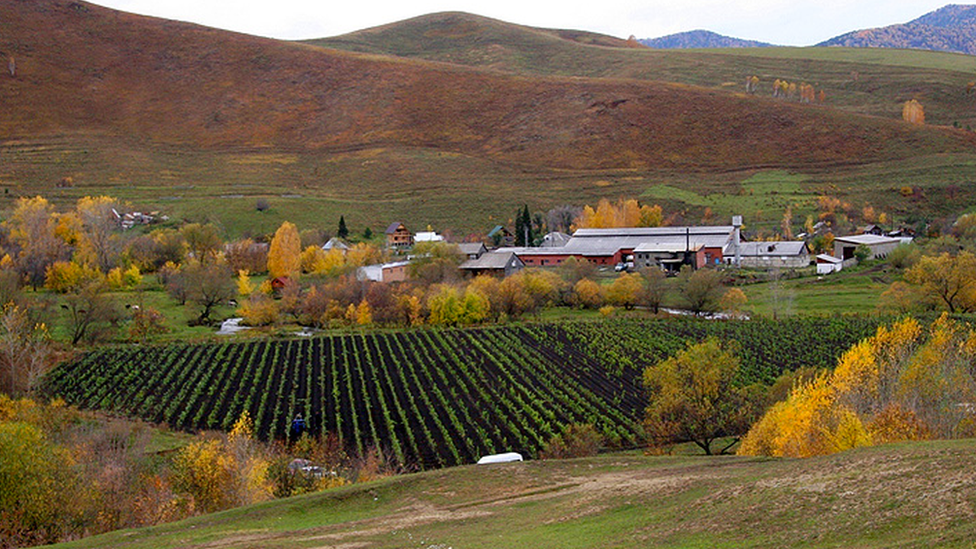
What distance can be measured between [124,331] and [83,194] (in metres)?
61.0

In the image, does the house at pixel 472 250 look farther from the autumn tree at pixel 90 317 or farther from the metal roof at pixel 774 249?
the autumn tree at pixel 90 317

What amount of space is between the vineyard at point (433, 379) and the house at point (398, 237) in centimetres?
4098

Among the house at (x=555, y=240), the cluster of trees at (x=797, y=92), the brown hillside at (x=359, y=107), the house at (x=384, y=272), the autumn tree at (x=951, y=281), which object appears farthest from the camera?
the cluster of trees at (x=797, y=92)

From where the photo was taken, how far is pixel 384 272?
73.1 metres

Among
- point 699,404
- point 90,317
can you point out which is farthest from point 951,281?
point 90,317

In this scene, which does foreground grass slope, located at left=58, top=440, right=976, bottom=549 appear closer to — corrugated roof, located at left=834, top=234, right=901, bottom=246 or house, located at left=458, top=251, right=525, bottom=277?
house, located at left=458, top=251, right=525, bottom=277

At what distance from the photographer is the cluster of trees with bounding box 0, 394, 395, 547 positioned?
838 inches

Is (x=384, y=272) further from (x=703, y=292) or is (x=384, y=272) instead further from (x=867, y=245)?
(x=867, y=245)

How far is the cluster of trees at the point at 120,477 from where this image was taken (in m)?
21.3

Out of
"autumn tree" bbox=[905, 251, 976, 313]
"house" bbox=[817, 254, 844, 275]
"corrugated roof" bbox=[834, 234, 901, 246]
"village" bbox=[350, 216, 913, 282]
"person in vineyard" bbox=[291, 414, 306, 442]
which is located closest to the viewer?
"person in vineyard" bbox=[291, 414, 306, 442]

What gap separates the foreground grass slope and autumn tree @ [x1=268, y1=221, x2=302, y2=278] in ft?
179

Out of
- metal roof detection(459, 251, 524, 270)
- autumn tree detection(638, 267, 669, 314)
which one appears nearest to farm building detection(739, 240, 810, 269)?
autumn tree detection(638, 267, 669, 314)

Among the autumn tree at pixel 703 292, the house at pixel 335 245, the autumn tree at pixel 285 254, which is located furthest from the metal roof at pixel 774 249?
the autumn tree at pixel 285 254

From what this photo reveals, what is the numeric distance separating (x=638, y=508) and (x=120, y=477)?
17.2 meters
